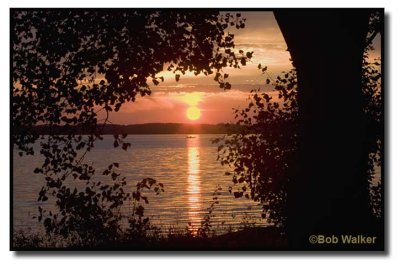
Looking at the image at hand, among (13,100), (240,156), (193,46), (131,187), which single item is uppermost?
(193,46)

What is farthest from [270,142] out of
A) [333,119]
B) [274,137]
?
[333,119]

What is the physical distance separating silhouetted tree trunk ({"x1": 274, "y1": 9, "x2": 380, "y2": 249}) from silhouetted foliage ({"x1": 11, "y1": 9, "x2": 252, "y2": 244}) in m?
1.96

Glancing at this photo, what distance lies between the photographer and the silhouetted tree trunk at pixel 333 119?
7.01 metres

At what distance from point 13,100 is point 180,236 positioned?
2.95m

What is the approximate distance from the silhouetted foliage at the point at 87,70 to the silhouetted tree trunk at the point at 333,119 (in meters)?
1.96

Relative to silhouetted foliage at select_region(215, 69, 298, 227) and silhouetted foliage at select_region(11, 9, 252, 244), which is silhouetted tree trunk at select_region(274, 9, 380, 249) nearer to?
silhouetted foliage at select_region(11, 9, 252, 244)

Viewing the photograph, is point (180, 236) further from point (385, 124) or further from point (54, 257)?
point (385, 124)

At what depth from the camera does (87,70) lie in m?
8.27

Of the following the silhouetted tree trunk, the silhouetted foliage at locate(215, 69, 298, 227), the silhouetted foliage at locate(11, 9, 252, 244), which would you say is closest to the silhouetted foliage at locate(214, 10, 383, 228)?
the silhouetted foliage at locate(215, 69, 298, 227)

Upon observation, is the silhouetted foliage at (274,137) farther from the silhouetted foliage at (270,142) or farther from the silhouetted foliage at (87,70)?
the silhouetted foliage at (87,70)

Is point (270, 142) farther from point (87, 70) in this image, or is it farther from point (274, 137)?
point (87, 70)
